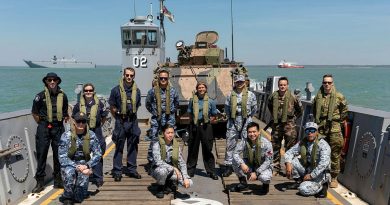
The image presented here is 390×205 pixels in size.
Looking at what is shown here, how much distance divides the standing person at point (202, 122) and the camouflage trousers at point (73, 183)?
240cm

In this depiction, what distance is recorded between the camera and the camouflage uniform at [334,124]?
7242 millimetres

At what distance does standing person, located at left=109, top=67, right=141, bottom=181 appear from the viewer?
24.6 ft

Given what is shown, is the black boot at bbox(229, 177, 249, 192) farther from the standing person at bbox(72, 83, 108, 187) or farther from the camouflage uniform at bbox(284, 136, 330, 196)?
the standing person at bbox(72, 83, 108, 187)

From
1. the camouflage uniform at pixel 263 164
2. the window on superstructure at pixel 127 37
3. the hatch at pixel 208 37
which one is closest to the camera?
the camouflage uniform at pixel 263 164

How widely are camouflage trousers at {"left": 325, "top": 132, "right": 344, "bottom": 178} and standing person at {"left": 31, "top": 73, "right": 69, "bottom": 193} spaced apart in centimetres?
489

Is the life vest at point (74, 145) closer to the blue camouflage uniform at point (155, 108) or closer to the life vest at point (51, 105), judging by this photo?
the life vest at point (51, 105)

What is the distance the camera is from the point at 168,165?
6.56 meters

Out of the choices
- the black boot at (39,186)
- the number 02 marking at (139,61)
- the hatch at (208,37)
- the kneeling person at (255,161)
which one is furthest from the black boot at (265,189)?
the hatch at (208,37)

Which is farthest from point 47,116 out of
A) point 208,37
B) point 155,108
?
point 208,37

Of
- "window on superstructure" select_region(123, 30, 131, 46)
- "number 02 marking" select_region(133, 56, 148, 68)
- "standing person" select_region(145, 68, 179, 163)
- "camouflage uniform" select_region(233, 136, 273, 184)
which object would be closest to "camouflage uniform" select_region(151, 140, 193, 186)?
"camouflage uniform" select_region(233, 136, 273, 184)

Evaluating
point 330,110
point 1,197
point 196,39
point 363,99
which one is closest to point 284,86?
point 330,110

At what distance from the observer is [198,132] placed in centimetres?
787

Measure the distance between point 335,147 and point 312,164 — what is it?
0.85 meters

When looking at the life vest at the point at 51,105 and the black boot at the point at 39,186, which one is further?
the black boot at the point at 39,186
